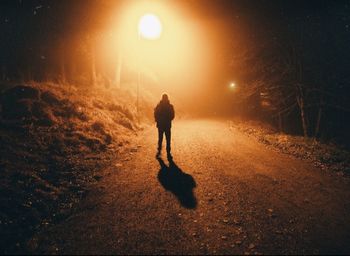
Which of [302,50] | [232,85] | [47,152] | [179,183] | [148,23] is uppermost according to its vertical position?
[148,23]

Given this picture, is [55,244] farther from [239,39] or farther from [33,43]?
[33,43]

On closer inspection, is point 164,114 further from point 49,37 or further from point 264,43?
point 49,37

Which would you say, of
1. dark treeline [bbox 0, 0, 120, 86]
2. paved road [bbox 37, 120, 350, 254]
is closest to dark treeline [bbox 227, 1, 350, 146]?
paved road [bbox 37, 120, 350, 254]

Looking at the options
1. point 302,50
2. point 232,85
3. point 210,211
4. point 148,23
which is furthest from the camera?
point 232,85

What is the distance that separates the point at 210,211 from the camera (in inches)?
265

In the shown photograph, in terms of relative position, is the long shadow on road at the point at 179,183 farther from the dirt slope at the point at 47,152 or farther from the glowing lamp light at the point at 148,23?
the glowing lamp light at the point at 148,23

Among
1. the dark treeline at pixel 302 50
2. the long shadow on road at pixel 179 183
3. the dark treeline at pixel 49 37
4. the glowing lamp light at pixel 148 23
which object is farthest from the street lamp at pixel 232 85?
the long shadow on road at pixel 179 183

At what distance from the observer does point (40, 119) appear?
1222 cm

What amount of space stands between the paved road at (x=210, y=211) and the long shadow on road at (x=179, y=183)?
0.03 m

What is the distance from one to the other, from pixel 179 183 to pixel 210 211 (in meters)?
1.85

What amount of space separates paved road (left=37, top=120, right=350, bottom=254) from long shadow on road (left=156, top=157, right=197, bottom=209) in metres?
0.03

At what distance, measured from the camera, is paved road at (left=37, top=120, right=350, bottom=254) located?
542 centimetres

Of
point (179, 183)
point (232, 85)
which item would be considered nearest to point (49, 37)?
point (179, 183)

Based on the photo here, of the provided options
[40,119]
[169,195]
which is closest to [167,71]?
[40,119]
